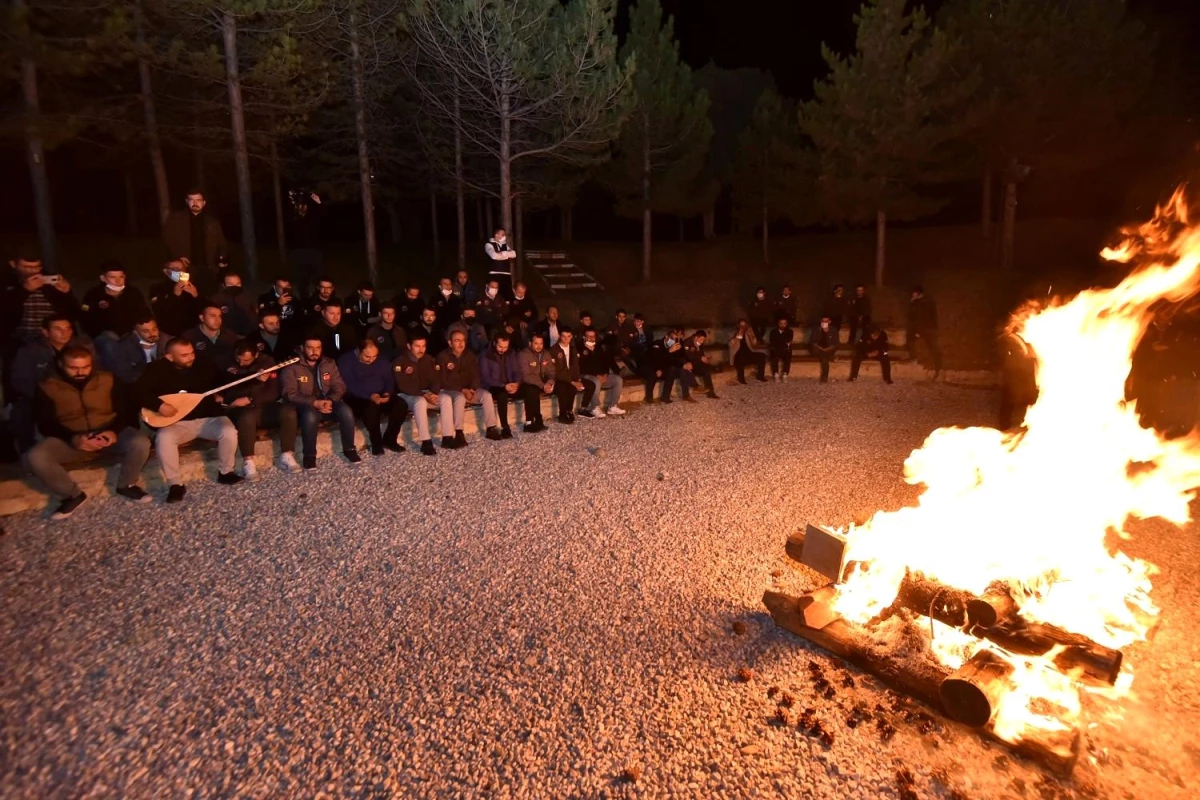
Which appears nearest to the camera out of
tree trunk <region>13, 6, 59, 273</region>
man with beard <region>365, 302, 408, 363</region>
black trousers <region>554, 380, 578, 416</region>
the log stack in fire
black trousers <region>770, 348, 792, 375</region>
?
the log stack in fire

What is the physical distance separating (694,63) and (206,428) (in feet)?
131

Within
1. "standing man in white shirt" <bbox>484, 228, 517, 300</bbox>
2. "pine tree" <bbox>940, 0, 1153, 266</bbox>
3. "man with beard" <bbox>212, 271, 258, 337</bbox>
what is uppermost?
"pine tree" <bbox>940, 0, 1153, 266</bbox>

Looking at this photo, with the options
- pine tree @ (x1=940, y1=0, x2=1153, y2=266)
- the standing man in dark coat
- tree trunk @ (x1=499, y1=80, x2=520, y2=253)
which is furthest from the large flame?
pine tree @ (x1=940, y1=0, x2=1153, y2=266)

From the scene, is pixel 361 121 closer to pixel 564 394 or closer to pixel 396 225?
pixel 564 394

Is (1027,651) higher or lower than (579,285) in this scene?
lower

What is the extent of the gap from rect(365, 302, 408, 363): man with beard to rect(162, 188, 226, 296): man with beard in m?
2.75

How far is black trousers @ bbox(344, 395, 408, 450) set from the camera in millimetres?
9172

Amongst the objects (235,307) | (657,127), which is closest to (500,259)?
(235,307)

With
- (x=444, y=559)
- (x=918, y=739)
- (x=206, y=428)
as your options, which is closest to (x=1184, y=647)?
(x=918, y=739)

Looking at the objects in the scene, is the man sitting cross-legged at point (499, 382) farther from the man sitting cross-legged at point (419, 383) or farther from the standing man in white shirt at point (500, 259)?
the standing man in white shirt at point (500, 259)

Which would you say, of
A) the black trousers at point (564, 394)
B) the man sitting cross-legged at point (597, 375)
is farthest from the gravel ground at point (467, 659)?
the man sitting cross-legged at point (597, 375)

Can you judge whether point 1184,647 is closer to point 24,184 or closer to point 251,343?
point 251,343

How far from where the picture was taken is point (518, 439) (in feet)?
33.7

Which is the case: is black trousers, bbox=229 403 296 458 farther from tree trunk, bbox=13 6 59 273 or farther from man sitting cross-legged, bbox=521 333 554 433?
tree trunk, bbox=13 6 59 273
